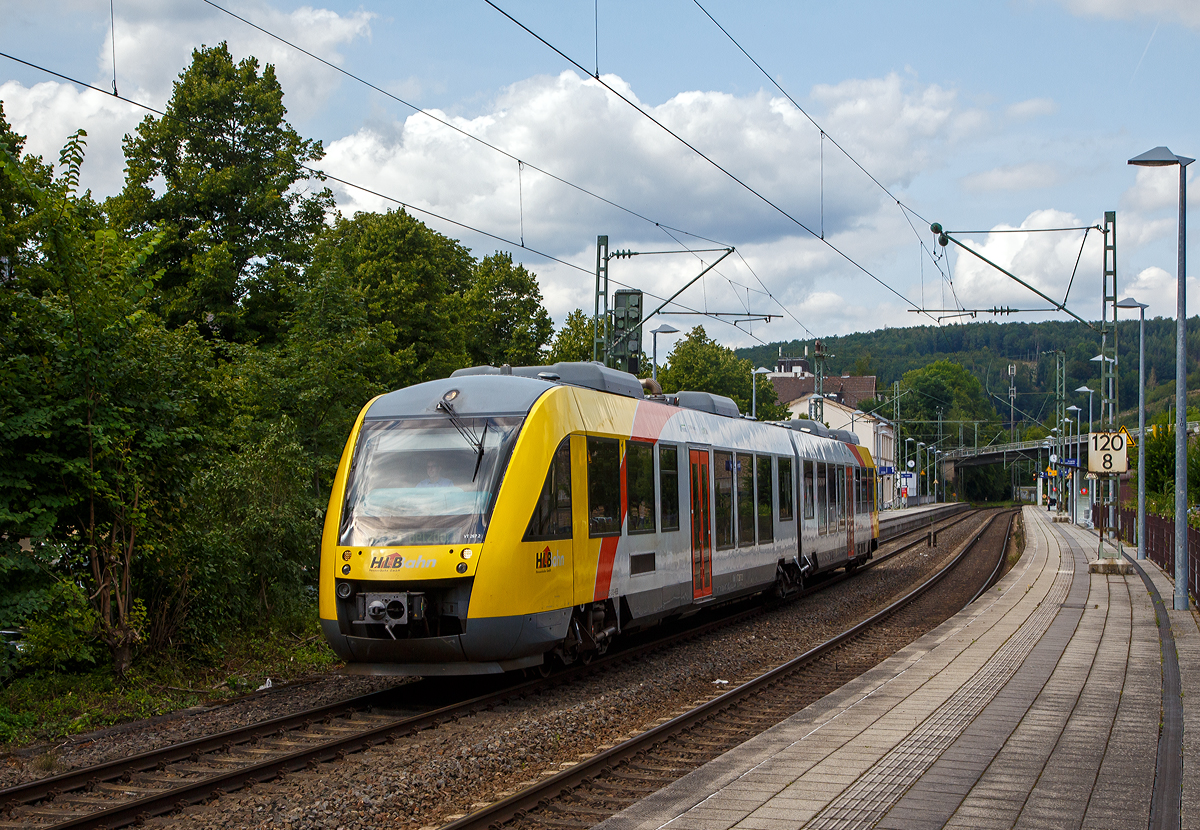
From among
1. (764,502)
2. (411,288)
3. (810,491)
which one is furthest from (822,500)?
(411,288)

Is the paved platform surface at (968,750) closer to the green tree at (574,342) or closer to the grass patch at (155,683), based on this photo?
the grass patch at (155,683)

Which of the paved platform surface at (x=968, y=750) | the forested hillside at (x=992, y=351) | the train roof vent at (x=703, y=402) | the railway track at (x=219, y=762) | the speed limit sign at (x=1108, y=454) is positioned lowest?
the railway track at (x=219, y=762)

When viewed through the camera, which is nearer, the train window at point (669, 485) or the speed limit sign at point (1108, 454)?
the train window at point (669, 485)

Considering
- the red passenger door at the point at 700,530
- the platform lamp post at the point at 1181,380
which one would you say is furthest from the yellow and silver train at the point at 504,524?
the platform lamp post at the point at 1181,380

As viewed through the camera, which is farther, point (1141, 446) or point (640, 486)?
→ point (1141, 446)

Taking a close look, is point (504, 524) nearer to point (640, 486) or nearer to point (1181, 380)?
point (640, 486)

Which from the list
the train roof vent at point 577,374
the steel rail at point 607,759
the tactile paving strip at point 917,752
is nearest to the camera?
the tactile paving strip at point 917,752

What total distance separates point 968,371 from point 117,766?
152395mm

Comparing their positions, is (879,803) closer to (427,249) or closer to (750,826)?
(750,826)

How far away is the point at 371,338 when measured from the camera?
1644 centimetres

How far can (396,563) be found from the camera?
9953 mm

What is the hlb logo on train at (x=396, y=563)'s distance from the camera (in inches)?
389

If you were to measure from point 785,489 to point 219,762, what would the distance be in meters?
12.9

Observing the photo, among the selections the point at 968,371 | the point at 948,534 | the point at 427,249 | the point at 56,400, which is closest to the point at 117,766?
the point at 56,400
